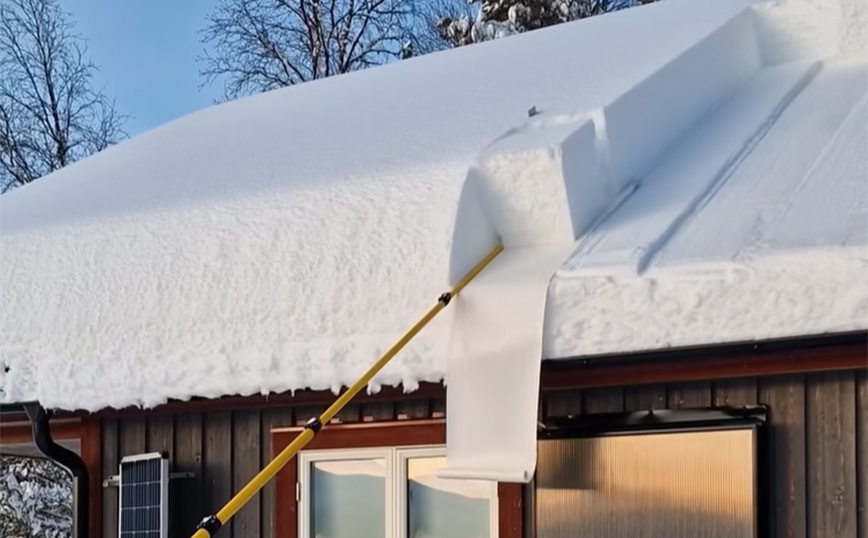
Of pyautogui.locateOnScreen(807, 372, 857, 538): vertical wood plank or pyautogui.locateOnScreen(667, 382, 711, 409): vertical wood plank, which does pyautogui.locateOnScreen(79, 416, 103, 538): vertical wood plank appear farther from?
pyautogui.locateOnScreen(807, 372, 857, 538): vertical wood plank

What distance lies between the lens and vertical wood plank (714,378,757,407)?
2.88 metres

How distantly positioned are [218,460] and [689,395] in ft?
6.51

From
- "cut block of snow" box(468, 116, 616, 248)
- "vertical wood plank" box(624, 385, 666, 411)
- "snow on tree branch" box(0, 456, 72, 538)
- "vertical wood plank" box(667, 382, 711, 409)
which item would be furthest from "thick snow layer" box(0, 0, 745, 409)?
"snow on tree branch" box(0, 456, 72, 538)

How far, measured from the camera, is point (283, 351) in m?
3.48

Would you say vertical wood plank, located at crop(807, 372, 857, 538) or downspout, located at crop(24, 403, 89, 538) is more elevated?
vertical wood plank, located at crop(807, 372, 857, 538)

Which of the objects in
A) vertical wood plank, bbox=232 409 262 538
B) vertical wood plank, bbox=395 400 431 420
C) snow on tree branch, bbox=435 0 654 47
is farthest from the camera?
snow on tree branch, bbox=435 0 654 47

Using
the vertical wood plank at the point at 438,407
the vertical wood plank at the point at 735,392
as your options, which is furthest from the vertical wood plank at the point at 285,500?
the vertical wood plank at the point at 735,392

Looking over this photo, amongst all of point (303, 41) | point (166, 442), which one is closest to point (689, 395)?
point (166, 442)

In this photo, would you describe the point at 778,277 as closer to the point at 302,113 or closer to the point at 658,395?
the point at 658,395

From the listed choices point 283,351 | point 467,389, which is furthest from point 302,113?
point 467,389

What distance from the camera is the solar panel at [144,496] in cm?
411

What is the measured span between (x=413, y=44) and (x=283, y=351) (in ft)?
45.7

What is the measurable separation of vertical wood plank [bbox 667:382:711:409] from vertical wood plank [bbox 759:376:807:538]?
0.19 meters

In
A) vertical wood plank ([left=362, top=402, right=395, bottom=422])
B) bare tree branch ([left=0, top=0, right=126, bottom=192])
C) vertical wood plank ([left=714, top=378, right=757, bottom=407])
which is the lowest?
vertical wood plank ([left=362, top=402, right=395, bottom=422])
